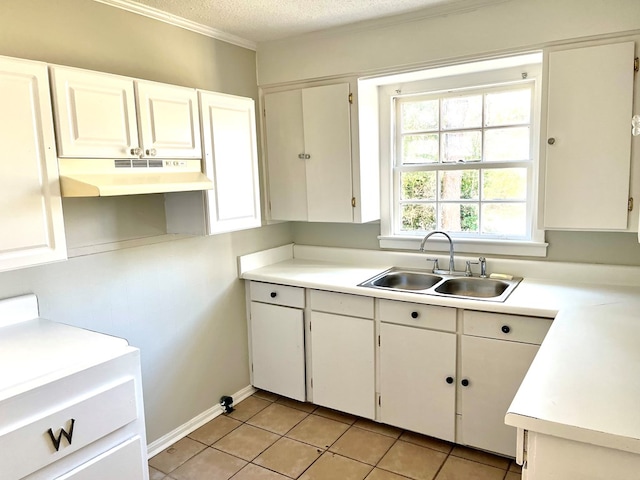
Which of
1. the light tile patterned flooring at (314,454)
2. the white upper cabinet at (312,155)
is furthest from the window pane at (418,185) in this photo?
the light tile patterned flooring at (314,454)

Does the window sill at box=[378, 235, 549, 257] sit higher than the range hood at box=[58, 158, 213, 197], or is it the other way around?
the range hood at box=[58, 158, 213, 197]

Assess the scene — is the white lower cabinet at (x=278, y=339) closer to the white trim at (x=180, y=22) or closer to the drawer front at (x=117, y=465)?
the drawer front at (x=117, y=465)

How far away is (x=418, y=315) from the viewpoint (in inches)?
98.8

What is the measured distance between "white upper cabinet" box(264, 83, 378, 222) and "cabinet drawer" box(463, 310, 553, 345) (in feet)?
3.26

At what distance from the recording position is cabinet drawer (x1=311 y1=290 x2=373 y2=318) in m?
2.68

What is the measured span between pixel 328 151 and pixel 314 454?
1804 mm

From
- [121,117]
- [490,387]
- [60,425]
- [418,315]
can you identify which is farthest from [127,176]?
[490,387]

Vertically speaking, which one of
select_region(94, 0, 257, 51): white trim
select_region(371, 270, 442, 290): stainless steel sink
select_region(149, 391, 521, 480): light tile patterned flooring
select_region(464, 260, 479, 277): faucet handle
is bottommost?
select_region(149, 391, 521, 480): light tile patterned flooring

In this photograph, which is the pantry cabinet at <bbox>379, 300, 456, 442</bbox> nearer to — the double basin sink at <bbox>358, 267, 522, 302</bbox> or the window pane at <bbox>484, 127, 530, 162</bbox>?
the double basin sink at <bbox>358, 267, 522, 302</bbox>

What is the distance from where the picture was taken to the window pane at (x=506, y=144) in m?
2.81

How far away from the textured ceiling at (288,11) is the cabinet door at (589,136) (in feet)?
1.84

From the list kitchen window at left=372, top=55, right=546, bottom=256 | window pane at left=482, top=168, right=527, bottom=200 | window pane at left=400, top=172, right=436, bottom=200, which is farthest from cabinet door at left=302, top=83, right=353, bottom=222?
window pane at left=482, top=168, right=527, bottom=200

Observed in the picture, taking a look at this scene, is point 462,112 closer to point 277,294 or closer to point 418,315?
point 418,315

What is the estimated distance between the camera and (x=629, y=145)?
2.20m
